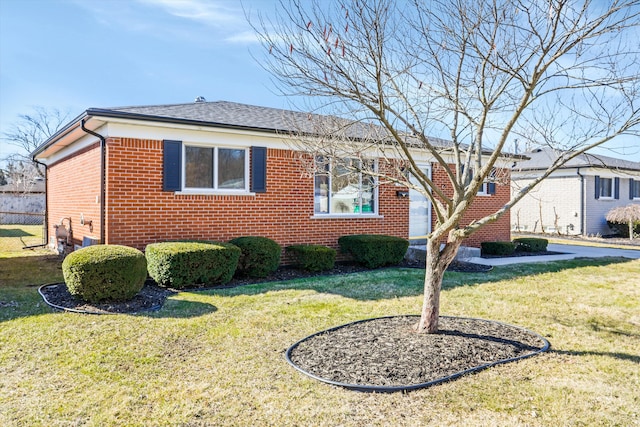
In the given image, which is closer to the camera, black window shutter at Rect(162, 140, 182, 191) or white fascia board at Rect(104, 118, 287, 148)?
white fascia board at Rect(104, 118, 287, 148)

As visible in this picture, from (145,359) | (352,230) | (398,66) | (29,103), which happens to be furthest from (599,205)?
(29,103)

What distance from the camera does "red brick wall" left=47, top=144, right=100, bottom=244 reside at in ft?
30.0

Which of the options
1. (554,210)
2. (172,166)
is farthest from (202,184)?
(554,210)

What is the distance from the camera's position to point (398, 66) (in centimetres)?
496

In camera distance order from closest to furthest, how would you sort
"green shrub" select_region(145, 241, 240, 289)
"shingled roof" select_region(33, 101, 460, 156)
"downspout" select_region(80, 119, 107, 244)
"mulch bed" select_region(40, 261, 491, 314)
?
1. "mulch bed" select_region(40, 261, 491, 314)
2. "shingled roof" select_region(33, 101, 460, 156)
3. "green shrub" select_region(145, 241, 240, 289)
4. "downspout" select_region(80, 119, 107, 244)

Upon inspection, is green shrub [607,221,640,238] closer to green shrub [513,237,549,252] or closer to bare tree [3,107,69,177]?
green shrub [513,237,549,252]

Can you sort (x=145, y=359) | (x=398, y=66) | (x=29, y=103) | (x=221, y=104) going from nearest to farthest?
1. (x=145, y=359)
2. (x=398, y=66)
3. (x=221, y=104)
4. (x=29, y=103)

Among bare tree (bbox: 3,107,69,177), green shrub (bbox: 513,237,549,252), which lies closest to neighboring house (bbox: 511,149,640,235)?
green shrub (bbox: 513,237,549,252)

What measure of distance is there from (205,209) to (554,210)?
58.1ft

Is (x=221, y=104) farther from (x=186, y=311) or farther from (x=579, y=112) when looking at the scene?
(x=579, y=112)

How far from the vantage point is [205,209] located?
9.05 metres

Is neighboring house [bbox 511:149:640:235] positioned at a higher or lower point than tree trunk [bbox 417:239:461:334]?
higher

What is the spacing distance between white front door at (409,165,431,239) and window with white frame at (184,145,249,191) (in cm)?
508

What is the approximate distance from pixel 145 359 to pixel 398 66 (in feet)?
13.4
